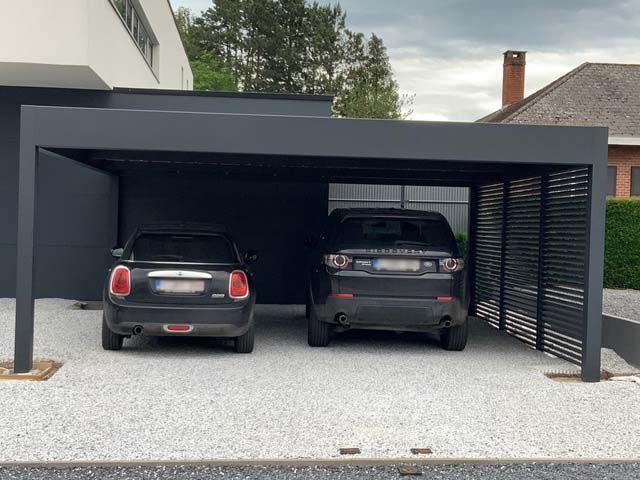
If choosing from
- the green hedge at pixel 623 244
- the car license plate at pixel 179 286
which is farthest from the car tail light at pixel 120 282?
the green hedge at pixel 623 244

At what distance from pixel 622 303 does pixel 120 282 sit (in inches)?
374

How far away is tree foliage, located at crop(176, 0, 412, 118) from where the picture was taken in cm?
3941

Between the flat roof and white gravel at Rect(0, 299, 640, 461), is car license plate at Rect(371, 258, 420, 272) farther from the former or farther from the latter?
the flat roof

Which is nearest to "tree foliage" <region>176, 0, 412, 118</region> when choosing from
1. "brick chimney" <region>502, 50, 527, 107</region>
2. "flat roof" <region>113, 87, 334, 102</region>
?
"brick chimney" <region>502, 50, 527, 107</region>

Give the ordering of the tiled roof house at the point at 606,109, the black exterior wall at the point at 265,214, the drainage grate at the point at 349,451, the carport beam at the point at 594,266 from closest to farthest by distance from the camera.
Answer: the drainage grate at the point at 349,451
the carport beam at the point at 594,266
the black exterior wall at the point at 265,214
the tiled roof house at the point at 606,109

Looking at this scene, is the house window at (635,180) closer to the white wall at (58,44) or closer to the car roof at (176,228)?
the white wall at (58,44)

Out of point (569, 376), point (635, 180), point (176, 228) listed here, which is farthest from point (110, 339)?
point (635, 180)

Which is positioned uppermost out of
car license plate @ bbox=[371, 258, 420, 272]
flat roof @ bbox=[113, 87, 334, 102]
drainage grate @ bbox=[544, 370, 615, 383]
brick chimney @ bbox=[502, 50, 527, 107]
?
brick chimney @ bbox=[502, 50, 527, 107]

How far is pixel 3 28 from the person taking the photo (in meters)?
10.8

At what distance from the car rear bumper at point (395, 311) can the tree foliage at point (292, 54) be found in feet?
97.2

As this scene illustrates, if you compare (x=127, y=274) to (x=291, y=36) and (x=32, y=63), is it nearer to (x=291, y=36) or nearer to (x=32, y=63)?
(x=32, y=63)

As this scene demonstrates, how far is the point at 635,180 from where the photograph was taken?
20141mm

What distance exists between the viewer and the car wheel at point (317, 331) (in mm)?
8430

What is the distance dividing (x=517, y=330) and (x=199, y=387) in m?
4.86
